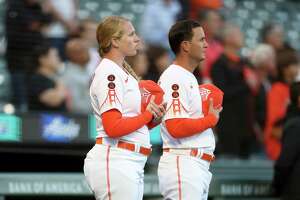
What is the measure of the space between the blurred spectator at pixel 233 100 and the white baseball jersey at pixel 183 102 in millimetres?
3334

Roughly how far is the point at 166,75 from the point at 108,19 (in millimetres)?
597

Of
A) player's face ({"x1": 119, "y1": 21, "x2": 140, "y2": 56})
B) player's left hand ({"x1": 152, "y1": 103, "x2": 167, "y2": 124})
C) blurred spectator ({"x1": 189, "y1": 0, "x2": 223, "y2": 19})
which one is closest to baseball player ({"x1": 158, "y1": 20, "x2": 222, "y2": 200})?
player's left hand ({"x1": 152, "y1": 103, "x2": 167, "y2": 124})

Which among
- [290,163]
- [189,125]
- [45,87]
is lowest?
[290,163]

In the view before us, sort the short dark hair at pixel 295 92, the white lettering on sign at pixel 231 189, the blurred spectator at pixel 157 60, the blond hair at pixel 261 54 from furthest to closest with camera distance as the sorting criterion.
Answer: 1. the blond hair at pixel 261 54
2. the blurred spectator at pixel 157 60
3. the white lettering on sign at pixel 231 189
4. the short dark hair at pixel 295 92

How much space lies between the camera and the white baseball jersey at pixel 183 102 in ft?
15.0

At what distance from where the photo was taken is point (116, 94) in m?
4.09

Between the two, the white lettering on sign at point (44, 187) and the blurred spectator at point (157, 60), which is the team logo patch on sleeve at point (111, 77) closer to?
the white lettering on sign at point (44, 187)

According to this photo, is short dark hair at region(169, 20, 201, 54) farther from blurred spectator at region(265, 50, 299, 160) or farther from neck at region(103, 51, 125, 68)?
blurred spectator at region(265, 50, 299, 160)

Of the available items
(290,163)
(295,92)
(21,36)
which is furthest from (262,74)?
(21,36)

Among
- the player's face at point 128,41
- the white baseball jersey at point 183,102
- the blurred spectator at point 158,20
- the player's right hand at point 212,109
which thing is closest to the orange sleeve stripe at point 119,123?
the player's face at point 128,41

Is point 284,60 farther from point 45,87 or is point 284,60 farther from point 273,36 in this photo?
point 45,87

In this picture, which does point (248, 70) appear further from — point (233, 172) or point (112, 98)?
point (112, 98)

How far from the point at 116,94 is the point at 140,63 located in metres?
3.59

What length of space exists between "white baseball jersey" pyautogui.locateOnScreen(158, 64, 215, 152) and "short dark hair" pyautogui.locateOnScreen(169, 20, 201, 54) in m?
0.15
